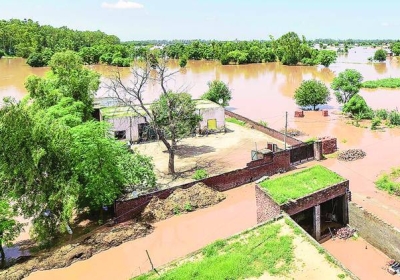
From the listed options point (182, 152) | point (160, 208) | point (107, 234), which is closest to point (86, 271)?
point (107, 234)

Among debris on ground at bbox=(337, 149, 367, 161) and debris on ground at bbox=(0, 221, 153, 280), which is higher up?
debris on ground at bbox=(337, 149, 367, 161)

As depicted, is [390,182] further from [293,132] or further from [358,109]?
[358,109]

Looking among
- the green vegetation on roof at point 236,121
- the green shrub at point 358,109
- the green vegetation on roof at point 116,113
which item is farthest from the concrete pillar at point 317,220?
the green shrub at point 358,109

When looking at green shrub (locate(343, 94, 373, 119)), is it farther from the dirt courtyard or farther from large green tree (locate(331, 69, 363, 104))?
the dirt courtyard

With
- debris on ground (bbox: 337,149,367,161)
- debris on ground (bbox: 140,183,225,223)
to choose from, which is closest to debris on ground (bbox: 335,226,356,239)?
debris on ground (bbox: 140,183,225,223)

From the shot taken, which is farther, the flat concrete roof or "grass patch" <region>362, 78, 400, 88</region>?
"grass patch" <region>362, 78, 400, 88</region>

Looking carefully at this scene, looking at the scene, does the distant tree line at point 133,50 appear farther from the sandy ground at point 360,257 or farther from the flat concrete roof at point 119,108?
the sandy ground at point 360,257
